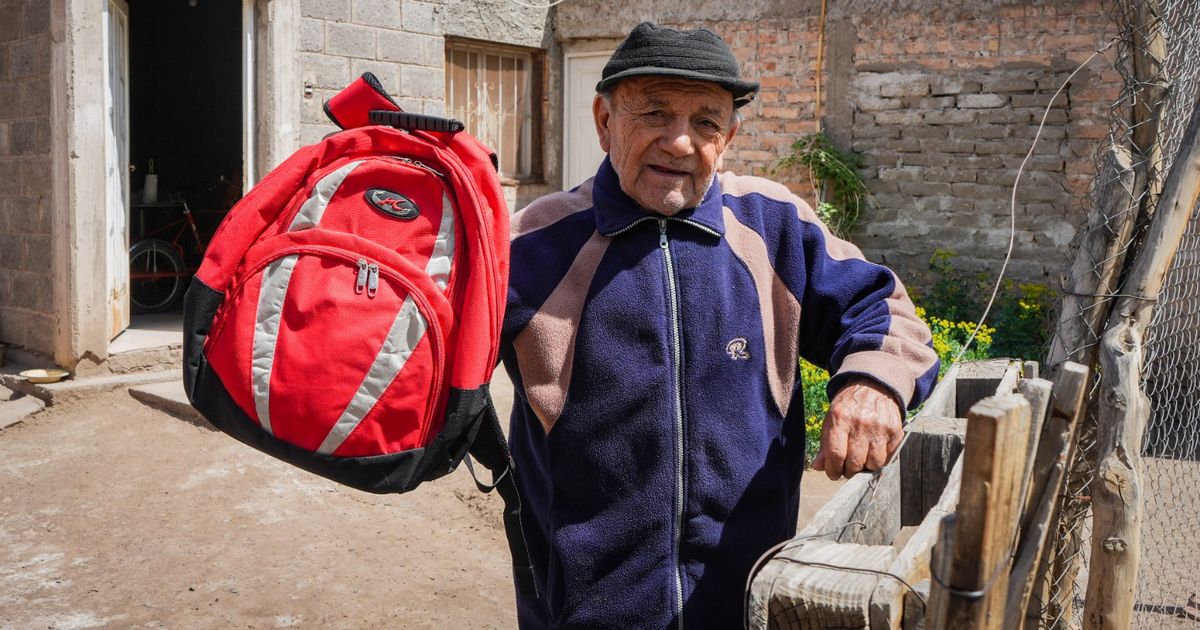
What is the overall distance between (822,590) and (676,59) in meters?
1.08

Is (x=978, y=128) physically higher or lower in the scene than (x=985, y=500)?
higher

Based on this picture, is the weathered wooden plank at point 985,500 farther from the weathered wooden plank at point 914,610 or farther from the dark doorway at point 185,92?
the dark doorway at point 185,92

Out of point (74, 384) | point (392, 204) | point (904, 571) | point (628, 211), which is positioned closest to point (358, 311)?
point (392, 204)

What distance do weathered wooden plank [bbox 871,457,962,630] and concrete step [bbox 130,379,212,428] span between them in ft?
17.1

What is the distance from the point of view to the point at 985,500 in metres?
1.24

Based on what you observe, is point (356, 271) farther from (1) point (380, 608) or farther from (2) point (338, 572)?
(2) point (338, 572)

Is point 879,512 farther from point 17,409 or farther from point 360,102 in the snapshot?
point 17,409

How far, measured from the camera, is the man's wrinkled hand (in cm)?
180

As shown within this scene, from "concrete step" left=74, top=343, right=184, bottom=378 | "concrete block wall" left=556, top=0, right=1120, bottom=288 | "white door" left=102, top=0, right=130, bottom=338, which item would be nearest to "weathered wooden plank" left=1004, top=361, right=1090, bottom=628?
"concrete step" left=74, top=343, right=184, bottom=378

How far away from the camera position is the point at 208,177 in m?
11.7

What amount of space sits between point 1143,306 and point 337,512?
Answer: 3787 millimetres

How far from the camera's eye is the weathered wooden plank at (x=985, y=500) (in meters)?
1.22

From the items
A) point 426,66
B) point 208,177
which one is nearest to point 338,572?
point 426,66

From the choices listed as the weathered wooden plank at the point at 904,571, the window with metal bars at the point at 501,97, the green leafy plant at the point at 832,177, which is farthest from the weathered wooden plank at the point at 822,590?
the window with metal bars at the point at 501,97
